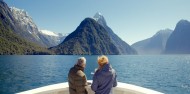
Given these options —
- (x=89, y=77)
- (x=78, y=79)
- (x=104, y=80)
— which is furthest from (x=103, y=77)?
(x=89, y=77)

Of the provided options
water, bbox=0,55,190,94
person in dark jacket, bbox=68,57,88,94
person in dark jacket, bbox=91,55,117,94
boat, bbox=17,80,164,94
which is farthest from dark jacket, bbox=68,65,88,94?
water, bbox=0,55,190,94

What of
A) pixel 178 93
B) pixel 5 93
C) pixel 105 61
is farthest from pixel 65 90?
pixel 178 93

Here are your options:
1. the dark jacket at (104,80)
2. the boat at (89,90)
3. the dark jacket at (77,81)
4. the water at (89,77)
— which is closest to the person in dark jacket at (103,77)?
the dark jacket at (104,80)

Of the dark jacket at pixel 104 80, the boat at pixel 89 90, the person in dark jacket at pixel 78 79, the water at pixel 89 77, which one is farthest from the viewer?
the water at pixel 89 77

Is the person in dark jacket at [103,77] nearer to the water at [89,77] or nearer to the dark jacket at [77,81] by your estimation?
the dark jacket at [77,81]

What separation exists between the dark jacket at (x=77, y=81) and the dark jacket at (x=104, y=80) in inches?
10.7

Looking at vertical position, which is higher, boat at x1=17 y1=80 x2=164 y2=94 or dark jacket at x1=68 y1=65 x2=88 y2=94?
dark jacket at x1=68 y1=65 x2=88 y2=94

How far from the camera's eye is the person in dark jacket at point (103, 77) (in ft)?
19.9

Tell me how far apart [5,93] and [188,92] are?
23780mm

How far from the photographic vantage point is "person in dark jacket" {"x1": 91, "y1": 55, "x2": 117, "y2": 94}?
6.07 meters

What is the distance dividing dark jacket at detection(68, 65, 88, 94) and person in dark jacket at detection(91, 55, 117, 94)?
262 mm

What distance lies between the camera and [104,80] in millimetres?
6090

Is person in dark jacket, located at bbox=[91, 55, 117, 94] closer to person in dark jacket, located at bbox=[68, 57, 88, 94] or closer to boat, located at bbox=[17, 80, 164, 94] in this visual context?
person in dark jacket, located at bbox=[68, 57, 88, 94]

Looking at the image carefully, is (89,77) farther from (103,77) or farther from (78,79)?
(103,77)
